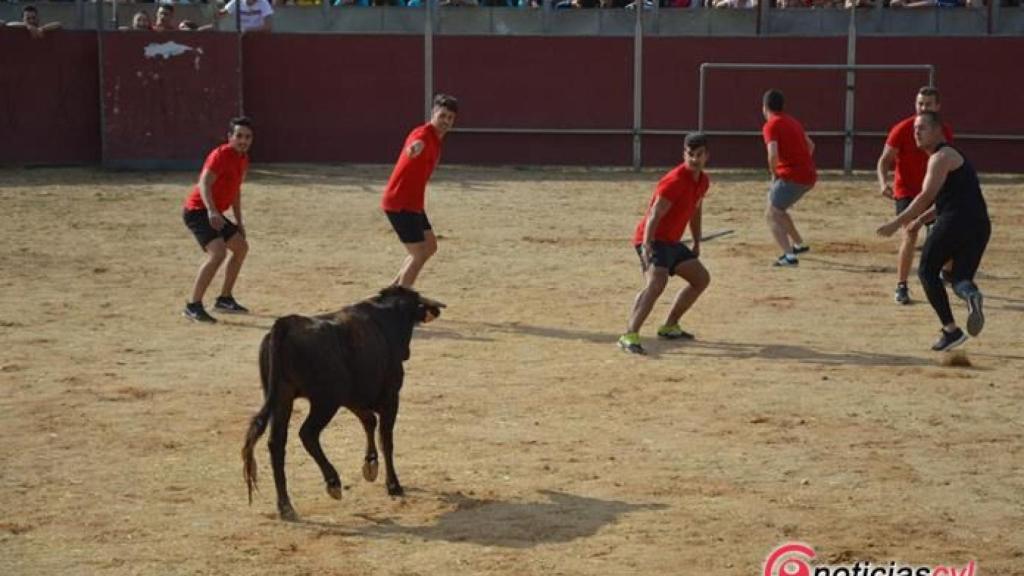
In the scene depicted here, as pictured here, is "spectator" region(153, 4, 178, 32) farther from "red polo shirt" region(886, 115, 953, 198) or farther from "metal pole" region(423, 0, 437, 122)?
"red polo shirt" region(886, 115, 953, 198)

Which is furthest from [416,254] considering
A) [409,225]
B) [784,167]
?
[784,167]

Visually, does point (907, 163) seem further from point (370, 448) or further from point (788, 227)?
point (370, 448)

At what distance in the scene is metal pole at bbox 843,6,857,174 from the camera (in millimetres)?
25203

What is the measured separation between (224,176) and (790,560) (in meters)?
7.48

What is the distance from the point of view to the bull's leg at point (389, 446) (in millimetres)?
8469

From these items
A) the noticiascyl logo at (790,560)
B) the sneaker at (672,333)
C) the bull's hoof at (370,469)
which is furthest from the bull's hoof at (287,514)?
the sneaker at (672,333)

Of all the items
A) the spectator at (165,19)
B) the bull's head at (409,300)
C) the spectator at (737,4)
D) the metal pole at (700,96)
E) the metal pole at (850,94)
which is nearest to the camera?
the bull's head at (409,300)

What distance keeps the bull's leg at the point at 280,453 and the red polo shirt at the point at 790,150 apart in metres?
9.51

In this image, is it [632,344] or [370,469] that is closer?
[370,469]

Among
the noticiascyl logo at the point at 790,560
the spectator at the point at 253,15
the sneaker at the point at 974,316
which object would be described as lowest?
the noticiascyl logo at the point at 790,560

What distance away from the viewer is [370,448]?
336 inches

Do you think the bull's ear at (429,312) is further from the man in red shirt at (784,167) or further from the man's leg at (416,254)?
the man in red shirt at (784,167)

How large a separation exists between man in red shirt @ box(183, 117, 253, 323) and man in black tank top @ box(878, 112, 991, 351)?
4946mm

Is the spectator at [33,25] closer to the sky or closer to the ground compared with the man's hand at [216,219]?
closer to the sky
